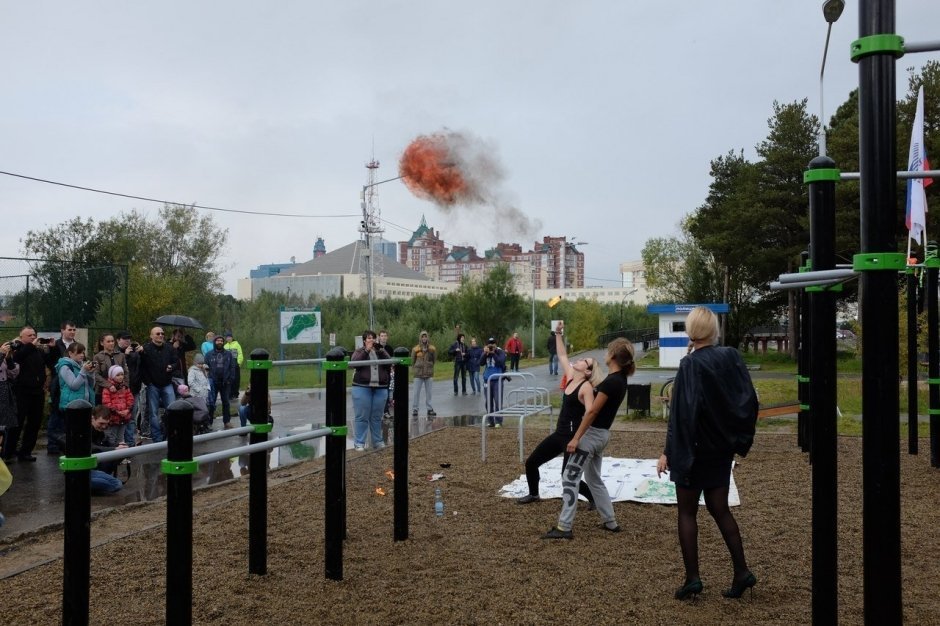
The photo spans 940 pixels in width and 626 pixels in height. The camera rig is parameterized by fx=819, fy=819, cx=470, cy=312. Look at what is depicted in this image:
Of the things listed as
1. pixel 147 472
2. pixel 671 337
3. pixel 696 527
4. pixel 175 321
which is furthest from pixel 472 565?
pixel 671 337

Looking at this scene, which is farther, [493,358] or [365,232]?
[365,232]

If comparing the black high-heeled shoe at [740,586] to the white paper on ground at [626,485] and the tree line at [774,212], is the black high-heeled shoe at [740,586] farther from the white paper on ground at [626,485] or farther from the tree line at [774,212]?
the tree line at [774,212]

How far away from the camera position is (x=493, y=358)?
18.9 meters

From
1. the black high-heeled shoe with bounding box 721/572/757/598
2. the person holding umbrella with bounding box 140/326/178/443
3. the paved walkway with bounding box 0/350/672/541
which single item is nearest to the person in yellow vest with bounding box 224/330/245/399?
the paved walkway with bounding box 0/350/672/541

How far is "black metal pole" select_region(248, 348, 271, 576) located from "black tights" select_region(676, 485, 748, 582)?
108 inches

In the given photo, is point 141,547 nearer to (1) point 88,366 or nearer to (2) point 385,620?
(2) point 385,620

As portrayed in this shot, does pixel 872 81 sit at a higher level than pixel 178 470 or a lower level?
higher

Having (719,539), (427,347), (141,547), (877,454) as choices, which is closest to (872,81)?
(877,454)

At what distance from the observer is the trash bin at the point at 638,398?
16.2 m

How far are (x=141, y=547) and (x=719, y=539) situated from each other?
4.58 metres

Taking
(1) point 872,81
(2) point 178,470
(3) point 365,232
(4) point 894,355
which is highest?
(3) point 365,232

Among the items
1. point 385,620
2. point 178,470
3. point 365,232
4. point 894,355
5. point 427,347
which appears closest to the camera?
point 894,355

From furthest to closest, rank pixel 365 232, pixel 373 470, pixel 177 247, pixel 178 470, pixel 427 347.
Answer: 1. pixel 177 247
2. pixel 365 232
3. pixel 427 347
4. pixel 373 470
5. pixel 178 470

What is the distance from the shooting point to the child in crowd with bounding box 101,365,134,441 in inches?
425
